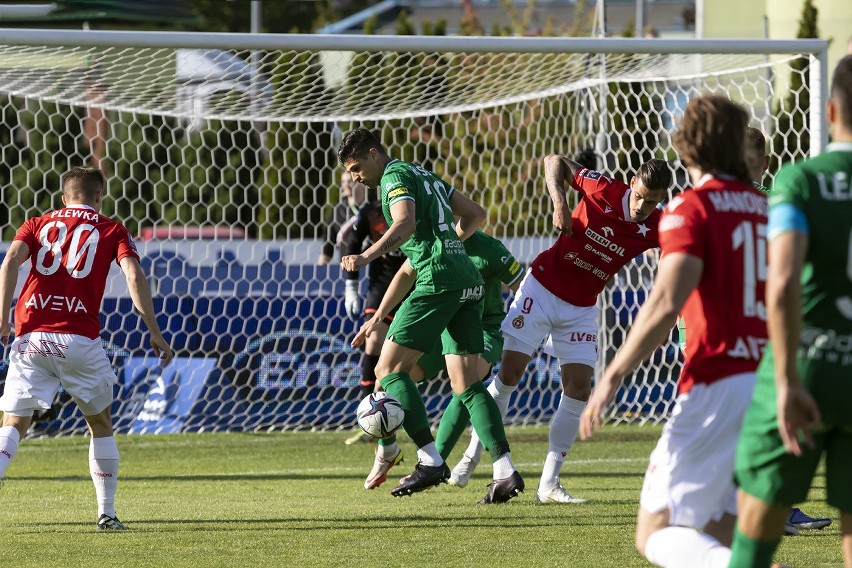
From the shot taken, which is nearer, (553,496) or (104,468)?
(104,468)

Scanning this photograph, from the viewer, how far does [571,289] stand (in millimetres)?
7598

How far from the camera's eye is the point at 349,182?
442 inches

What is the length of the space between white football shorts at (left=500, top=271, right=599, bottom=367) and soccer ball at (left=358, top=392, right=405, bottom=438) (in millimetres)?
1052

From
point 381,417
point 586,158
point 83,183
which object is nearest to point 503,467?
point 381,417

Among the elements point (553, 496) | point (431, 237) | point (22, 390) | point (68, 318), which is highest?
point (431, 237)

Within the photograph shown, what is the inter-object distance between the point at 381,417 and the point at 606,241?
166cm

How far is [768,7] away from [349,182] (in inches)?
835

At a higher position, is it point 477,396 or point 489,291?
point 489,291

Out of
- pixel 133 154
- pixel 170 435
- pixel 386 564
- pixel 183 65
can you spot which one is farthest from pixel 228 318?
pixel 133 154

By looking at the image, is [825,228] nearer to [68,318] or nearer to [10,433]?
[68,318]

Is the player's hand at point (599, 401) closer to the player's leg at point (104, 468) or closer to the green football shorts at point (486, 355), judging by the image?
the player's leg at point (104, 468)

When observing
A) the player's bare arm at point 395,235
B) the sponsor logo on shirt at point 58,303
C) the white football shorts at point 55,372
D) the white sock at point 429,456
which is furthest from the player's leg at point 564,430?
the sponsor logo on shirt at point 58,303

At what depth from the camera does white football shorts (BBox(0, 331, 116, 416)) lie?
20.9 ft

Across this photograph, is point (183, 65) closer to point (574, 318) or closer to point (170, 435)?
point (170, 435)
